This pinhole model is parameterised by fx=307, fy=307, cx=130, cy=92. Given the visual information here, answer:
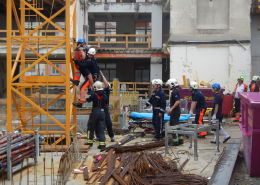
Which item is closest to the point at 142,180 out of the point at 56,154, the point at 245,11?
the point at 56,154

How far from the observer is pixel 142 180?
564 cm

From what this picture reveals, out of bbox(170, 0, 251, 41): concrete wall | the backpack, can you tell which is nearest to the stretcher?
the backpack

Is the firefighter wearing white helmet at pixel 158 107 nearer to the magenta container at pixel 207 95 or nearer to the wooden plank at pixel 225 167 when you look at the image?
the wooden plank at pixel 225 167

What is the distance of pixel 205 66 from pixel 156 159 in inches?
558

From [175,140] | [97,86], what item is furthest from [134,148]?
[97,86]

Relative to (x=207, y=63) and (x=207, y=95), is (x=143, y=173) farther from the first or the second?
(x=207, y=63)

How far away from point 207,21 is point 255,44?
156 inches

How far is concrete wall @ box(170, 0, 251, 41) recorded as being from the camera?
19828 millimetres

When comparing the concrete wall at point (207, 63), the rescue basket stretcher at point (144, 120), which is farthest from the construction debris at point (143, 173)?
the concrete wall at point (207, 63)

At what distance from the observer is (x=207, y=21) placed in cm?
2008

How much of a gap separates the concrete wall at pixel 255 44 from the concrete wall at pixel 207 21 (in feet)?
5.17

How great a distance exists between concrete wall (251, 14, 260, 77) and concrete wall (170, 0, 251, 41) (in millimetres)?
→ 1574

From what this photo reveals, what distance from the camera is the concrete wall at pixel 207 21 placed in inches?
781

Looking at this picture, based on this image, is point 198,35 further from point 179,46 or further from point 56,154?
point 56,154
